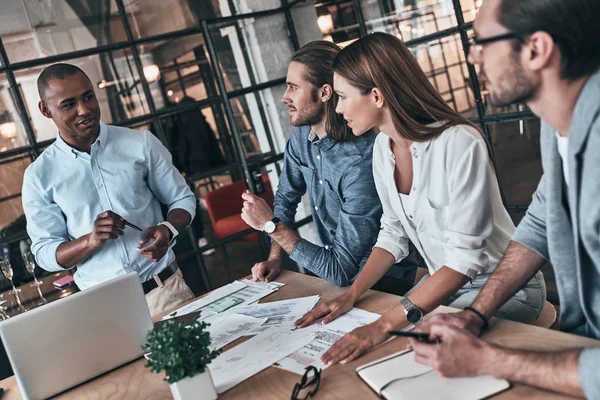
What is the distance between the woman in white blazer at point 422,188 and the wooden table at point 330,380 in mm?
118

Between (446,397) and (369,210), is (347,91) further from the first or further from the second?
(446,397)

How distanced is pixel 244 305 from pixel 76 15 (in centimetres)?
285

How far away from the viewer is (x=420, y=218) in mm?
1975

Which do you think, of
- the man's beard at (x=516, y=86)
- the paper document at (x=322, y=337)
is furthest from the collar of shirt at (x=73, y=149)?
the man's beard at (x=516, y=86)

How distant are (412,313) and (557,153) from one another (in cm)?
56

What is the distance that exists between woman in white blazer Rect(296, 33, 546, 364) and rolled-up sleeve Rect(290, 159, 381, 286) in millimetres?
107

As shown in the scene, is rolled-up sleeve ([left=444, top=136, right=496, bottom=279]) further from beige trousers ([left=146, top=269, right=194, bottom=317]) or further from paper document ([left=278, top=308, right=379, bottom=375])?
beige trousers ([left=146, top=269, right=194, bottom=317])

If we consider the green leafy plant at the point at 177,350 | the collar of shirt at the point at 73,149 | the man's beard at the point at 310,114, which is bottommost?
the green leafy plant at the point at 177,350

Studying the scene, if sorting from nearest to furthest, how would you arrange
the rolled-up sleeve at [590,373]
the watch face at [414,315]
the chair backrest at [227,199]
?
the rolled-up sleeve at [590,373]
the watch face at [414,315]
the chair backrest at [227,199]

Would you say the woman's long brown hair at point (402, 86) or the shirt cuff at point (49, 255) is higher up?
the woman's long brown hair at point (402, 86)

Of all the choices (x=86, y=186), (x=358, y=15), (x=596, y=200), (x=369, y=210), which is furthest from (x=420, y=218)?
(x=358, y=15)

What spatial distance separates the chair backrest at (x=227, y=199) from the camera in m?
4.43

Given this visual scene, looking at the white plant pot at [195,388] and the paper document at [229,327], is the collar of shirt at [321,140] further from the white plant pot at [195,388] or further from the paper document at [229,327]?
the white plant pot at [195,388]

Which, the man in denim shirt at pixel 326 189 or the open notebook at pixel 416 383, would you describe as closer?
the open notebook at pixel 416 383
